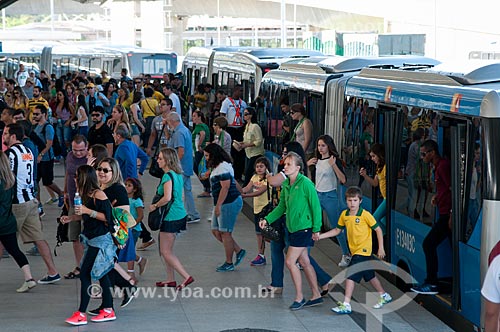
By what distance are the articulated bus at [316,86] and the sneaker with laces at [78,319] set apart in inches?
231

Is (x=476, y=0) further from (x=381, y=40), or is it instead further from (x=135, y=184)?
(x=135, y=184)

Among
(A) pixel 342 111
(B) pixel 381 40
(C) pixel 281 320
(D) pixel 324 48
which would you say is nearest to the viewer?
(C) pixel 281 320

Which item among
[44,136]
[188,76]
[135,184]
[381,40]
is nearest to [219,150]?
[135,184]

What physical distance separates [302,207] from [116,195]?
6.24 feet

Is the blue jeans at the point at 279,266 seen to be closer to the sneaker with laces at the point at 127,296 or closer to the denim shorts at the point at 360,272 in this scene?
the denim shorts at the point at 360,272

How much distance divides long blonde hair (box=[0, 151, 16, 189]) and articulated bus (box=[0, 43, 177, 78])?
35.8 m

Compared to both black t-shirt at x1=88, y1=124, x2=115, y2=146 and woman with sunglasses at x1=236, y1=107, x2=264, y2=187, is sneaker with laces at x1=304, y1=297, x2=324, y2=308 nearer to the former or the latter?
black t-shirt at x1=88, y1=124, x2=115, y2=146

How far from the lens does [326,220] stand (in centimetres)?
1530

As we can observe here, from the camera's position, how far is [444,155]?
10.5 metres

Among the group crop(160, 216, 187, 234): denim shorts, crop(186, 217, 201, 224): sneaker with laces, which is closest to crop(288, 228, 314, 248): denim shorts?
crop(160, 216, 187, 234): denim shorts

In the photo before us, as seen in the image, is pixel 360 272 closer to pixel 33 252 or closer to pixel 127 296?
pixel 127 296

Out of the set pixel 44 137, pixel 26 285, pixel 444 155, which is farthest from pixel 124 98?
pixel 444 155

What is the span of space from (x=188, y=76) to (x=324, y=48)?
97.5ft

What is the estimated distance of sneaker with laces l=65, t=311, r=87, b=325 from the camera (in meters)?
10.4
